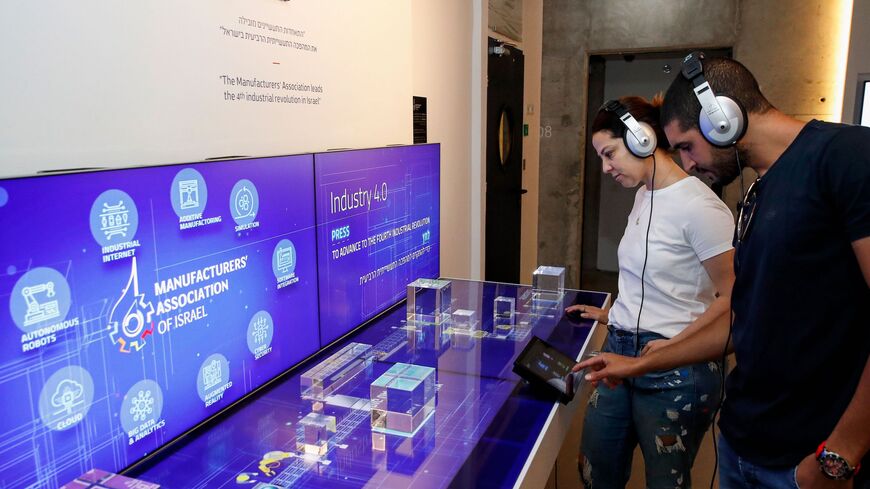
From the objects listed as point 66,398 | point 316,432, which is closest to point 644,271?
point 316,432

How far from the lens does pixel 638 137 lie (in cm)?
188

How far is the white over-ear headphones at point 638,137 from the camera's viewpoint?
188cm

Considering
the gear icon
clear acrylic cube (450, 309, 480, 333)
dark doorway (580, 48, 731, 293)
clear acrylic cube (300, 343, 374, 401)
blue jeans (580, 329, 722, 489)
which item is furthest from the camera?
dark doorway (580, 48, 731, 293)

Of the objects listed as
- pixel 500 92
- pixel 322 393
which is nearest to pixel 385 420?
pixel 322 393

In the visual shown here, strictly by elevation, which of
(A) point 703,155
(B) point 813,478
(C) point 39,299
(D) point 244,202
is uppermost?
(A) point 703,155

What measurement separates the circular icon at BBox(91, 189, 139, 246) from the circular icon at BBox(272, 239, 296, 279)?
1.60 feet

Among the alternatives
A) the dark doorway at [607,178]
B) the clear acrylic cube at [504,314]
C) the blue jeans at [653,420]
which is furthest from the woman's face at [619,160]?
the dark doorway at [607,178]

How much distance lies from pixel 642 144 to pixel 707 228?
0.33 m

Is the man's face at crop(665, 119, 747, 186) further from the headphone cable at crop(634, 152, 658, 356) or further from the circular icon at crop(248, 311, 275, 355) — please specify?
the circular icon at crop(248, 311, 275, 355)

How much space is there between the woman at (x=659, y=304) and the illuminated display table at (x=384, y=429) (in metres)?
0.22

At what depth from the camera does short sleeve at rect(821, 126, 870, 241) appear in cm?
112

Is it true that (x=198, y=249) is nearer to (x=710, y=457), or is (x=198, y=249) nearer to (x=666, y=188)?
(x=666, y=188)

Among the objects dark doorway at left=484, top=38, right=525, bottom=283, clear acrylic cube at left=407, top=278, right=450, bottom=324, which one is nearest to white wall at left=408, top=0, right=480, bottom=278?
dark doorway at left=484, top=38, right=525, bottom=283

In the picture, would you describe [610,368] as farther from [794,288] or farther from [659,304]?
[794,288]
